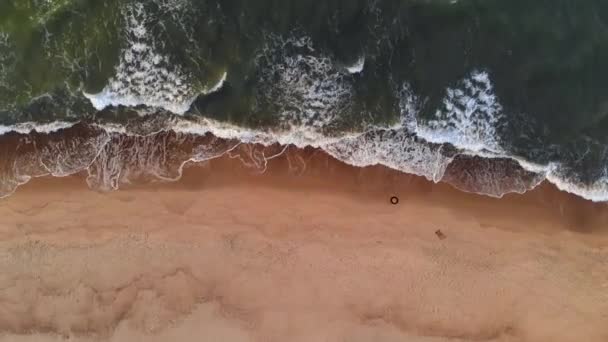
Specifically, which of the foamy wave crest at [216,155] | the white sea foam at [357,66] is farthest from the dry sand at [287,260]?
the white sea foam at [357,66]

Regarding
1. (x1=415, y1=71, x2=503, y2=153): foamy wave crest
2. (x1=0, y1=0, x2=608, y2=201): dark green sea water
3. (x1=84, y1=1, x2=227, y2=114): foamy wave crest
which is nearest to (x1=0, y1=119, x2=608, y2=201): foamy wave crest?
(x1=0, y1=0, x2=608, y2=201): dark green sea water

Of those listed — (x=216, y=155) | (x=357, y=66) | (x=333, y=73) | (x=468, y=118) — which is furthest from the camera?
(x=216, y=155)

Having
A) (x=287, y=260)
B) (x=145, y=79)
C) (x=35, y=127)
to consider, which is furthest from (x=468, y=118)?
(x=35, y=127)

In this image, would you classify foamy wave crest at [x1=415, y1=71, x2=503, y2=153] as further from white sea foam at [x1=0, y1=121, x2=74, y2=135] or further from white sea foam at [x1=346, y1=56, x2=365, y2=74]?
white sea foam at [x1=0, y1=121, x2=74, y2=135]

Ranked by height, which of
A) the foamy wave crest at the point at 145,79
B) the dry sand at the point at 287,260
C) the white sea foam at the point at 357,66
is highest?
the white sea foam at the point at 357,66

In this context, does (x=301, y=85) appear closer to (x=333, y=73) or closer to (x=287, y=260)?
(x=333, y=73)

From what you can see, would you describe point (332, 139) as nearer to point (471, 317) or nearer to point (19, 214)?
point (471, 317)

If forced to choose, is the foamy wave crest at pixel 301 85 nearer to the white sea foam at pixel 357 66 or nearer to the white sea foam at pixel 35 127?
the white sea foam at pixel 357 66
